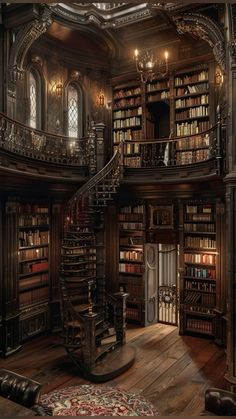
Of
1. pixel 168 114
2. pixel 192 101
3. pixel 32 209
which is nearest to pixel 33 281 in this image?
pixel 32 209

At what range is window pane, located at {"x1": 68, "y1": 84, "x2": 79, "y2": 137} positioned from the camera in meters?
8.52

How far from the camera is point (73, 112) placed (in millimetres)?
8625

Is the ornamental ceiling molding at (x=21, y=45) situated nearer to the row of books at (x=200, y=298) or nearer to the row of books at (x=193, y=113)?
the row of books at (x=193, y=113)

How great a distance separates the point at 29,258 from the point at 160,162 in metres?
3.52

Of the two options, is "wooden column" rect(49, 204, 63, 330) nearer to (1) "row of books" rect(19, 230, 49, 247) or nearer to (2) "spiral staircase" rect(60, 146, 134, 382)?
(1) "row of books" rect(19, 230, 49, 247)

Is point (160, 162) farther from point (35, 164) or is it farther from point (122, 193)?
point (35, 164)

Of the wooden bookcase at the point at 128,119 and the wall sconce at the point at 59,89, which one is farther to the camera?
the wooden bookcase at the point at 128,119

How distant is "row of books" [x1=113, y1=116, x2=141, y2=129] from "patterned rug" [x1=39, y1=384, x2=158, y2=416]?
5.82 metres

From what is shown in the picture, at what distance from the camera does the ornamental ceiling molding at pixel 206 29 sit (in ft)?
19.7

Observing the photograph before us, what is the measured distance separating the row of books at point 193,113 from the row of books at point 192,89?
1.13 ft

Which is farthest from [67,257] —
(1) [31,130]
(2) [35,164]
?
(1) [31,130]

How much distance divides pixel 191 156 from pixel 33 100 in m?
3.69

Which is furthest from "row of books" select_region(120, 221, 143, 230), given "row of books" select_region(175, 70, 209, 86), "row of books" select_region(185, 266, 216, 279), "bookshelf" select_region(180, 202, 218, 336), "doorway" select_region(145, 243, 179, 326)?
"row of books" select_region(175, 70, 209, 86)

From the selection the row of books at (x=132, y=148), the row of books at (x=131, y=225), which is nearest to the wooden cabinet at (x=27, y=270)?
the row of books at (x=131, y=225)
